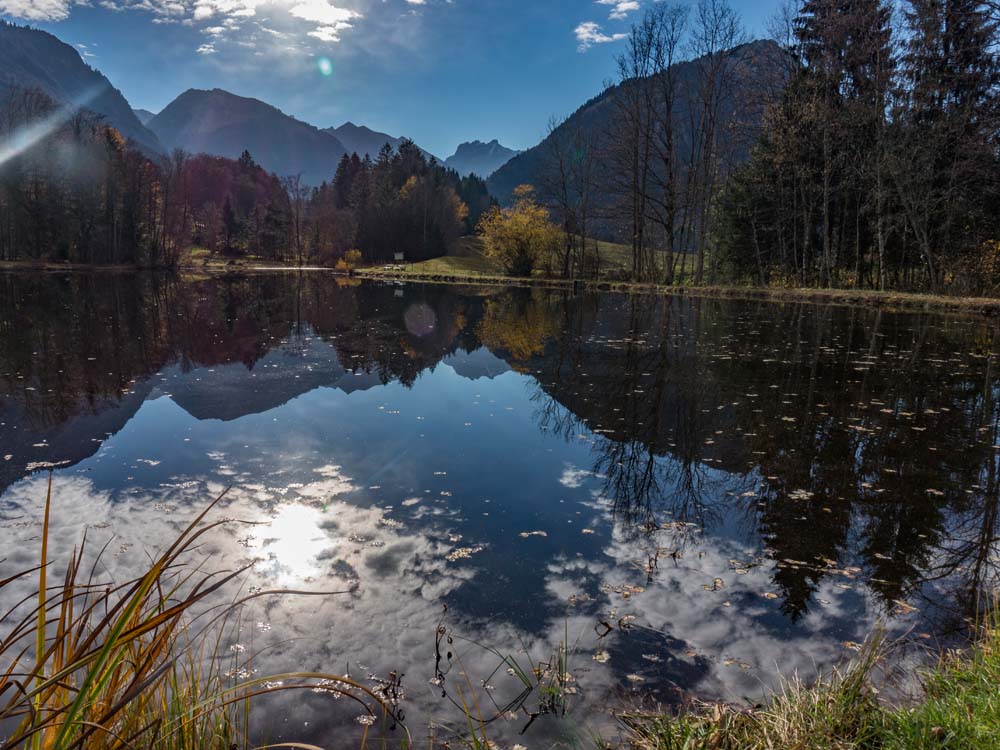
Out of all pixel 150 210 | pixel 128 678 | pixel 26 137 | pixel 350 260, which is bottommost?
pixel 128 678

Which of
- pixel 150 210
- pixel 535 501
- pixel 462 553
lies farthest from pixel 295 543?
pixel 150 210

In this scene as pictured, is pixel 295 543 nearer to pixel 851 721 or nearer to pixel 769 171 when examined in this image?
pixel 851 721

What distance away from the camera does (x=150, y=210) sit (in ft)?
208

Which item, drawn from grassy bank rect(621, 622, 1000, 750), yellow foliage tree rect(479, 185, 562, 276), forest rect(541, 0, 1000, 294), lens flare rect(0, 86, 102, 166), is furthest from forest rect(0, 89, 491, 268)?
grassy bank rect(621, 622, 1000, 750)

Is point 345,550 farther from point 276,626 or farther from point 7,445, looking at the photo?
point 7,445

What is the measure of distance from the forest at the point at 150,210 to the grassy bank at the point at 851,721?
2807 inches

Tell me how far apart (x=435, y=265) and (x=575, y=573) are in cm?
6616

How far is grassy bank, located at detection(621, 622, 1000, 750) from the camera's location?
2.74 meters

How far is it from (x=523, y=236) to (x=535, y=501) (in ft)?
156

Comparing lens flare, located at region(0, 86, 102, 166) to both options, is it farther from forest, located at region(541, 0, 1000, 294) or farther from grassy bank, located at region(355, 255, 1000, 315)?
forest, located at region(541, 0, 1000, 294)

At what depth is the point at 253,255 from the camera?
96.5m

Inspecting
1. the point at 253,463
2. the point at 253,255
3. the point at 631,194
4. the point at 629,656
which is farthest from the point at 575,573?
the point at 253,255

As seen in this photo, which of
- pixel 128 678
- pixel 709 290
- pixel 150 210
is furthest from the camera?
pixel 150 210

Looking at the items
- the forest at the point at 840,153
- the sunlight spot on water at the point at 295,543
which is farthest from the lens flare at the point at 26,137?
the sunlight spot on water at the point at 295,543
